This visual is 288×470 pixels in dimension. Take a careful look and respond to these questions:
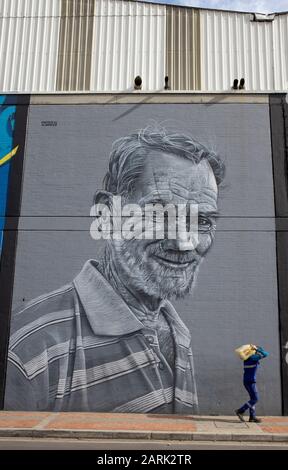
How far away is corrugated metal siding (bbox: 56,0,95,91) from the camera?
12391 millimetres

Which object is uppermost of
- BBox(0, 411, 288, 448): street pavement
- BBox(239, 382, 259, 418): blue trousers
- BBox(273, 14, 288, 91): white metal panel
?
BBox(273, 14, 288, 91): white metal panel

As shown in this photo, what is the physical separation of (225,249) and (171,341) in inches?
97.0

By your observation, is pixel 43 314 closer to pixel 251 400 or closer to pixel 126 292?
pixel 126 292

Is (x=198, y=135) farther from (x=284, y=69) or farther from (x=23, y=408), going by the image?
(x=23, y=408)

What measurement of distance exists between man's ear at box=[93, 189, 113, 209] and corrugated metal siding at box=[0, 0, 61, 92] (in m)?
3.34

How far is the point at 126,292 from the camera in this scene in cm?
1077

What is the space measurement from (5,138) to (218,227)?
5835 millimetres

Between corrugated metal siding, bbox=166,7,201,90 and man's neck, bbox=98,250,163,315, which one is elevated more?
corrugated metal siding, bbox=166,7,201,90

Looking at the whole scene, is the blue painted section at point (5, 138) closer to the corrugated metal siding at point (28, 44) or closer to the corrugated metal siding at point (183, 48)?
the corrugated metal siding at point (28, 44)

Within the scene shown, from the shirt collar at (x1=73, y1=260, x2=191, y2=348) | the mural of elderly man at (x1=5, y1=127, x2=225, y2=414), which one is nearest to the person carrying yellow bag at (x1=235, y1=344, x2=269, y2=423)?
the mural of elderly man at (x1=5, y1=127, x2=225, y2=414)

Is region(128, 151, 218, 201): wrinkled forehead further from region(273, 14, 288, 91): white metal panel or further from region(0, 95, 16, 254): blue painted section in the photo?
region(0, 95, 16, 254): blue painted section

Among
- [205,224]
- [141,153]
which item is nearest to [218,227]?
[205,224]

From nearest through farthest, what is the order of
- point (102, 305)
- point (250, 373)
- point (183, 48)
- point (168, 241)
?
1. point (250, 373)
2. point (102, 305)
3. point (168, 241)
4. point (183, 48)

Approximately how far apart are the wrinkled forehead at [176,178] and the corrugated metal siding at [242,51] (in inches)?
91.2
